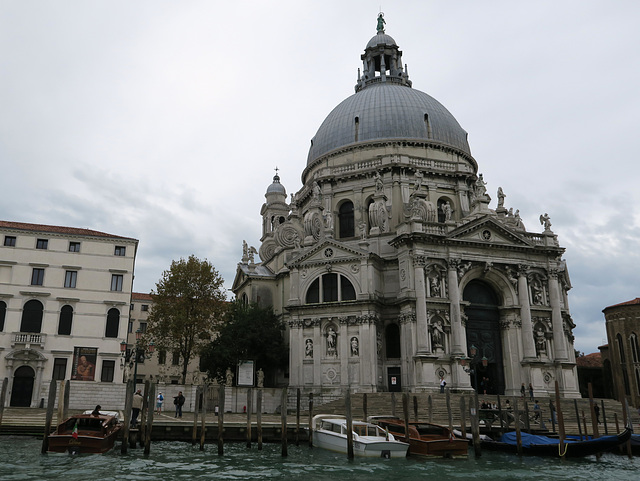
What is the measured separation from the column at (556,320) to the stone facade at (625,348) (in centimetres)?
1514

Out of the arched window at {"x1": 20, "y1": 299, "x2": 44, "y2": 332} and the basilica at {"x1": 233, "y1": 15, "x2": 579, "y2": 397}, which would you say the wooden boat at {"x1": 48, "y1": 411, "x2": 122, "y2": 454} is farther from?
the basilica at {"x1": 233, "y1": 15, "x2": 579, "y2": 397}

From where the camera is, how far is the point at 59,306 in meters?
32.7

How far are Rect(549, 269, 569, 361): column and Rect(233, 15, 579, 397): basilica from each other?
68mm

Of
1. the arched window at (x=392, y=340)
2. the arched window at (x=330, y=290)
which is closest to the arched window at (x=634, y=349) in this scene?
the arched window at (x=392, y=340)

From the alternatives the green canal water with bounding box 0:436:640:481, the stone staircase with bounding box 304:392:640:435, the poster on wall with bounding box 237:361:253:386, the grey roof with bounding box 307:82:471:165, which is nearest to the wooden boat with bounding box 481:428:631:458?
the green canal water with bounding box 0:436:640:481

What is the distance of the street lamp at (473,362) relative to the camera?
33453mm

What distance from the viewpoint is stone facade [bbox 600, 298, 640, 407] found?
47375mm

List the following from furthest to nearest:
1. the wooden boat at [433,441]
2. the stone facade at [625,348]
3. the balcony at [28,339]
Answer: the stone facade at [625,348] < the balcony at [28,339] < the wooden boat at [433,441]

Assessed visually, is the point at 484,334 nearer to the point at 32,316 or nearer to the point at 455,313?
the point at 455,313

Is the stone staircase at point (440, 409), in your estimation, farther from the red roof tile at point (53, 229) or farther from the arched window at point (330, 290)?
the red roof tile at point (53, 229)

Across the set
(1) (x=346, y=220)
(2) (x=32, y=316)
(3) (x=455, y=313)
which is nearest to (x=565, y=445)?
(3) (x=455, y=313)

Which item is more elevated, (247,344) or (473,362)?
(247,344)

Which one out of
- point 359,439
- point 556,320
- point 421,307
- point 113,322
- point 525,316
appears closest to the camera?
point 359,439

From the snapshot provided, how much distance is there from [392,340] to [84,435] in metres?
21.3
